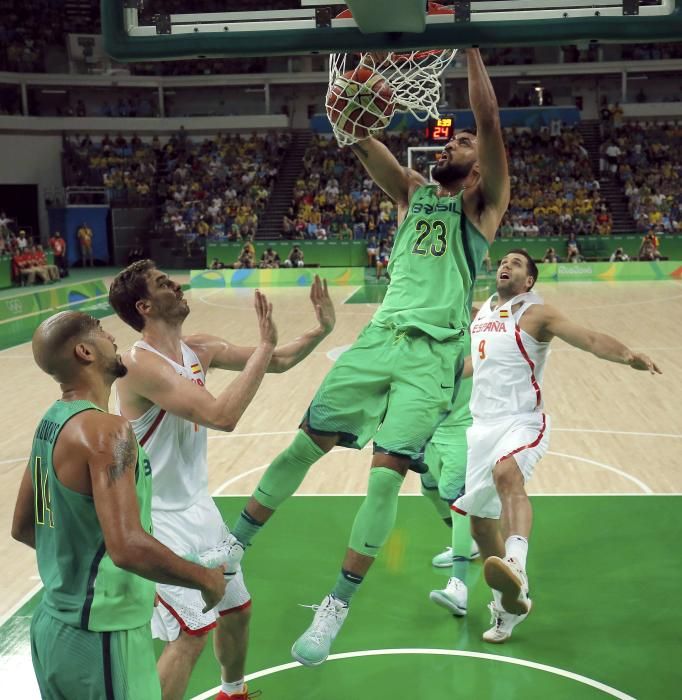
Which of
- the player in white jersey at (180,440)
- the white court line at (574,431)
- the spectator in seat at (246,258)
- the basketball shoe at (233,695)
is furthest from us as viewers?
the spectator in seat at (246,258)

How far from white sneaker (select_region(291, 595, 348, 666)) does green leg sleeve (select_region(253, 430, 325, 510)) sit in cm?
52

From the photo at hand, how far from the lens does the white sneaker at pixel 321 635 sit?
153 inches

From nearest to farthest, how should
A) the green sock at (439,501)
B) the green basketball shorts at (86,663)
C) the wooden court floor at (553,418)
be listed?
1. the green basketball shorts at (86,663)
2. the green sock at (439,501)
3. the wooden court floor at (553,418)

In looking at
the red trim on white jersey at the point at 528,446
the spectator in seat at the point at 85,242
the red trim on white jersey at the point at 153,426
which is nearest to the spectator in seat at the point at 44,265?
the spectator in seat at the point at 85,242

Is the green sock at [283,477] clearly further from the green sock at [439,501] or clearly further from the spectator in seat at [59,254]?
the spectator in seat at [59,254]

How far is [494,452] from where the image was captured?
16.2 ft

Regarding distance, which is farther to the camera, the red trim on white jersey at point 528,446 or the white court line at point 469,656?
the red trim on white jersey at point 528,446

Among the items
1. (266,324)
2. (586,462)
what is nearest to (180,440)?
(266,324)

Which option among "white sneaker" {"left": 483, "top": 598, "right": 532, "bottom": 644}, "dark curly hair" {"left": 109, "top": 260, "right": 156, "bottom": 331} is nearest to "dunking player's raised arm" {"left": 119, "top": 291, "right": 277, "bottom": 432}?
"dark curly hair" {"left": 109, "top": 260, "right": 156, "bottom": 331}

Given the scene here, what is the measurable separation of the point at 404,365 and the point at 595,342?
4.15 ft

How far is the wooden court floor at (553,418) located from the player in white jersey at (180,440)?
1869mm

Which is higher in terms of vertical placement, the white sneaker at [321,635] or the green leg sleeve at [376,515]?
the green leg sleeve at [376,515]

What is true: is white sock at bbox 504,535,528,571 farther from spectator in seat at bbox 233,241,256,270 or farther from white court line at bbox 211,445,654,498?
spectator in seat at bbox 233,241,256,270

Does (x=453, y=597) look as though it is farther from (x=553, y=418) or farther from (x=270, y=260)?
(x=270, y=260)
